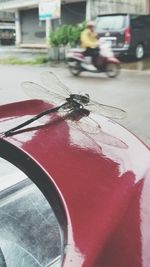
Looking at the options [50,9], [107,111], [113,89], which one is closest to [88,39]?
[113,89]

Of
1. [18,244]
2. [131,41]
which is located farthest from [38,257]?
[131,41]

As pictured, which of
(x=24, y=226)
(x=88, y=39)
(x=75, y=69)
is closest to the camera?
(x=24, y=226)

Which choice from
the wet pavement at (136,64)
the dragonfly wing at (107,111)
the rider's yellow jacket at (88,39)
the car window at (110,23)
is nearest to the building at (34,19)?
the car window at (110,23)

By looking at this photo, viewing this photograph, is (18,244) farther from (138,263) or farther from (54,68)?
(54,68)

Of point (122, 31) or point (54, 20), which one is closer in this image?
point (122, 31)

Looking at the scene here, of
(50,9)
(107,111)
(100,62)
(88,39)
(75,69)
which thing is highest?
(50,9)

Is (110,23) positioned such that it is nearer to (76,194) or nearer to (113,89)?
(113,89)

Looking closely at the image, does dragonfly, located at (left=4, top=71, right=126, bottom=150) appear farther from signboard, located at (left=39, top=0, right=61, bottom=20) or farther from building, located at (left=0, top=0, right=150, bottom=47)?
building, located at (left=0, top=0, right=150, bottom=47)
